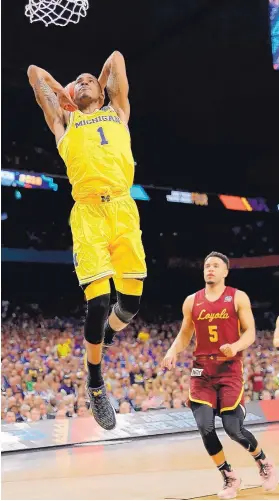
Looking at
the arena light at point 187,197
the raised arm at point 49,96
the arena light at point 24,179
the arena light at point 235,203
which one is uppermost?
the arena light at point 235,203

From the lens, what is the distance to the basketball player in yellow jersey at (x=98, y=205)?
15.3ft

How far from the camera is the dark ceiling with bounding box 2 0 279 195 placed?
11203 mm

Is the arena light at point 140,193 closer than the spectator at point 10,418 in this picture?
No

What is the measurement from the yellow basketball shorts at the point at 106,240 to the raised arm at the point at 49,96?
0.59 m

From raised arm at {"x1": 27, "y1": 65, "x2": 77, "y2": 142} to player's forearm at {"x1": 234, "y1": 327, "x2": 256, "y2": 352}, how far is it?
1918mm

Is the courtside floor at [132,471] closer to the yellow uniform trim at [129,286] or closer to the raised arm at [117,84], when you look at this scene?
the yellow uniform trim at [129,286]

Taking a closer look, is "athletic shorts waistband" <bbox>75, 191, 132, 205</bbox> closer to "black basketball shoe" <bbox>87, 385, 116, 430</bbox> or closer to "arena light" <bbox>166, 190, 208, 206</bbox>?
"black basketball shoe" <bbox>87, 385, 116, 430</bbox>

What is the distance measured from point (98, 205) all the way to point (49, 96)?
83 centimetres

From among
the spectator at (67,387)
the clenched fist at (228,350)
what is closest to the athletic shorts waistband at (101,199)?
the clenched fist at (228,350)

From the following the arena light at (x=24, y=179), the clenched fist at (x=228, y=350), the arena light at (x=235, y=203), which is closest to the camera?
Result: the clenched fist at (x=228, y=350)

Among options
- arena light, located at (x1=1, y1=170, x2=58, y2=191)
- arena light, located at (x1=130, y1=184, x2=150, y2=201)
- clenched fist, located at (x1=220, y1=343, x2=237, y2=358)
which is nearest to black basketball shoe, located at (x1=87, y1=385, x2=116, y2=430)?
clenched fist, located at (x1=220, y1=343, x2=237, y2=358)

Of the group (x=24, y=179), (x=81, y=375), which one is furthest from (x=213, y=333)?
(x=24, y=179)

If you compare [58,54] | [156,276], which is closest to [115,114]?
[58,54]

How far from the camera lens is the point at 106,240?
4.71 metres
